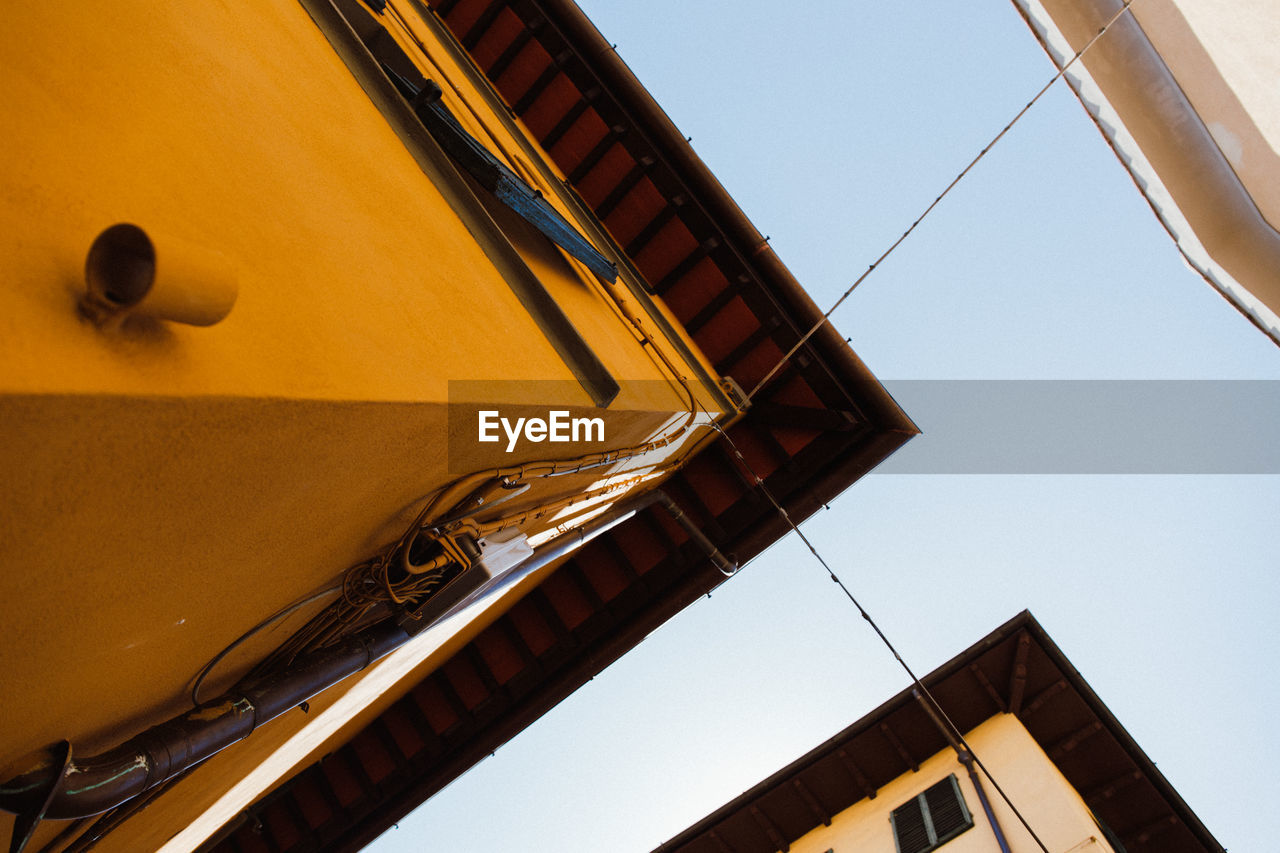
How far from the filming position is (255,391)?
1593mm

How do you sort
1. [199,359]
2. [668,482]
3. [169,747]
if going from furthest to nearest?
[668,482]
[169,747]
[199,359]

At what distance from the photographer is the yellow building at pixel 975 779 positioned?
6418 mm

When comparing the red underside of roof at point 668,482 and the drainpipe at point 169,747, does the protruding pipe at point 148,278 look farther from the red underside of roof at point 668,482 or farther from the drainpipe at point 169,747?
the red underside of roof at point 668,482

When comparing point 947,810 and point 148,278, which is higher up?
point 148,278

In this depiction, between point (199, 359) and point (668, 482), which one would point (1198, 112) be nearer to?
point (668, 482)

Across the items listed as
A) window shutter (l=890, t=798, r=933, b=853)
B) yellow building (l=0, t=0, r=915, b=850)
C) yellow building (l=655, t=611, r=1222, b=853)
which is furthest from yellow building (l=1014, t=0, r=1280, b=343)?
window shutter (l=890, t=798, r=933, b=853)

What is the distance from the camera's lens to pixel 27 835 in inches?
72.3

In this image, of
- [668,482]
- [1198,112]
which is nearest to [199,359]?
[1198,112]

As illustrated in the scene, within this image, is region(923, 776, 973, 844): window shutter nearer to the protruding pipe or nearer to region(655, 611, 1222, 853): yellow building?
region(655, 611, 1222, 853): yellow building

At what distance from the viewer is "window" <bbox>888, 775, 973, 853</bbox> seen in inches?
250

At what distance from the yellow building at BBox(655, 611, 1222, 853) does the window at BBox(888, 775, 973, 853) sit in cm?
1

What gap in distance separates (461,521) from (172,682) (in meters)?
1.09

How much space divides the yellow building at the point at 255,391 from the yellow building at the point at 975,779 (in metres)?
4.13

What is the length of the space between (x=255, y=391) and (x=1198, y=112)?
5.66 meters
